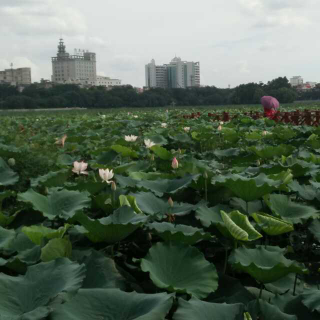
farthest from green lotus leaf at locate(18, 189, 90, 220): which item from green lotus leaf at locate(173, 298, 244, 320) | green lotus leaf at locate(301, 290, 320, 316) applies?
green lotus leaf at locate(301, 290, 320, 316)

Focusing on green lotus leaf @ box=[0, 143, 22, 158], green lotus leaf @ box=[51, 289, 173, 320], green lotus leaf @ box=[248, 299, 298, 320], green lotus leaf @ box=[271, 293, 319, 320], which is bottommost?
green lotus leaf @ box=[271, 293, 319, 320]

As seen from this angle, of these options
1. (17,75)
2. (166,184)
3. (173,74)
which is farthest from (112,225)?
(17,75)

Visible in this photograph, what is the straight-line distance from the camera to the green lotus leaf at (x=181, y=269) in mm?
1283

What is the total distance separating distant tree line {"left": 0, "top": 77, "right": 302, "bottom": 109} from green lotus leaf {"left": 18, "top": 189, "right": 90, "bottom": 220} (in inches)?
1522

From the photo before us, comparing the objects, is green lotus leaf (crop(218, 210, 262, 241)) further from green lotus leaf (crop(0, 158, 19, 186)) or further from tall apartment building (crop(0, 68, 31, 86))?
tall apartment building (crop(0, 68, 31, 86))

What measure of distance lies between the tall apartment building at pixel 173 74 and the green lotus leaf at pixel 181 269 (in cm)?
9982

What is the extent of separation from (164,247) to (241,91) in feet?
140

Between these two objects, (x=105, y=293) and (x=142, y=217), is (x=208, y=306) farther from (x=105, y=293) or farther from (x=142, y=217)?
(x=142, y=217)

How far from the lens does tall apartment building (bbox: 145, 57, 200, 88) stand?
102 meters

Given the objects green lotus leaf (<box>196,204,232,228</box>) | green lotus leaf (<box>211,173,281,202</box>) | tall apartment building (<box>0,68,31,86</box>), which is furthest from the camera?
tall apartment building (<box>0,68,31,86</box>)

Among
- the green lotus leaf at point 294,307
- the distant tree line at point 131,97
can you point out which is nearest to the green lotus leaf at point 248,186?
the green lotus leaf at point 294,307

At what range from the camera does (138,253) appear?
178 cm

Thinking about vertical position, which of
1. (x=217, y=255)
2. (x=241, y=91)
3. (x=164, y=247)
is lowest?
(x=217, y=255)

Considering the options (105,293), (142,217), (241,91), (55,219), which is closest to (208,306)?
(105,293)
